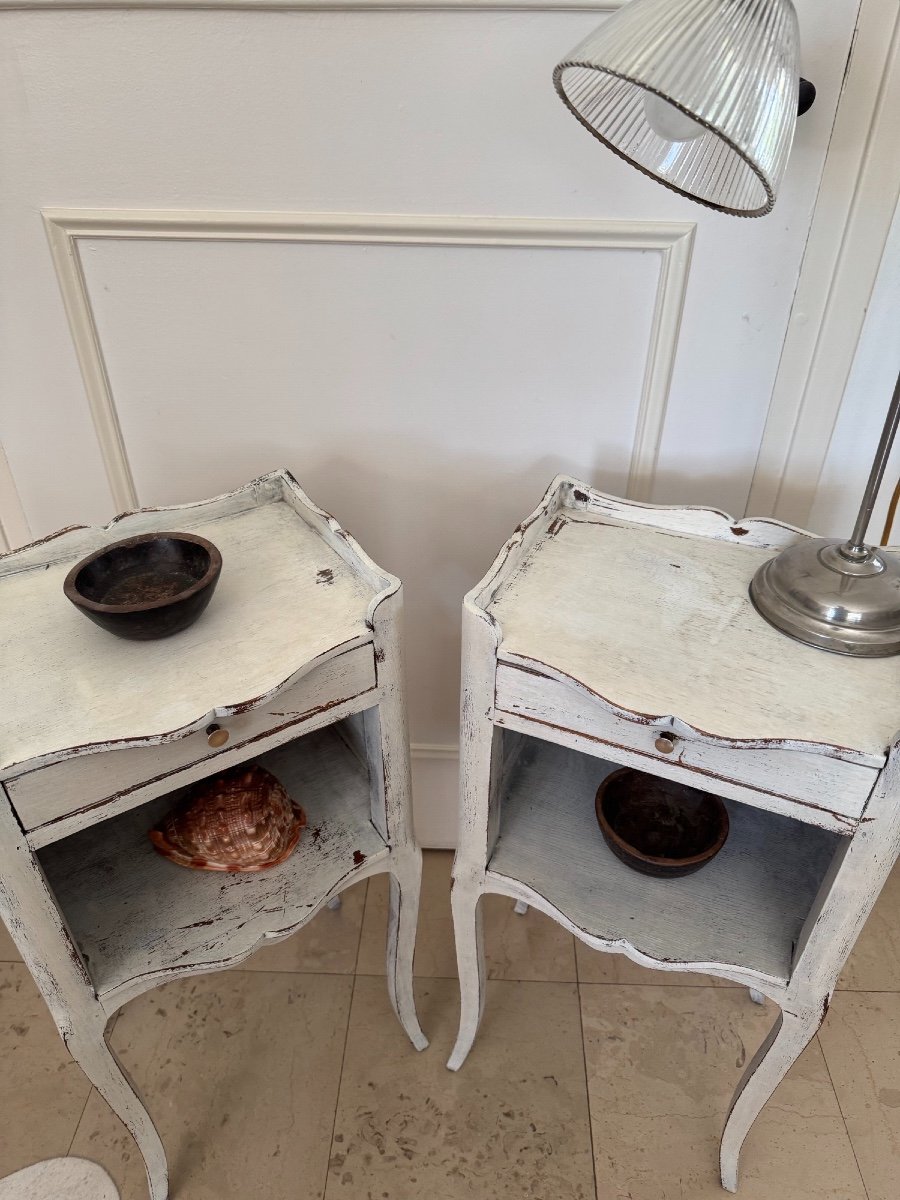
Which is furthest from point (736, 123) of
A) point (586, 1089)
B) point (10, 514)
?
point (586, 1089)

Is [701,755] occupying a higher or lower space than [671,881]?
higher

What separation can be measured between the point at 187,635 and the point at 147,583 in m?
0.10

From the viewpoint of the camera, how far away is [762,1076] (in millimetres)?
983

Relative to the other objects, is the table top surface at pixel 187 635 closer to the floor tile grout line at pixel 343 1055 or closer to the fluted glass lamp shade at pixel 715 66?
the fluted glass lamp shade at pixel 715 66

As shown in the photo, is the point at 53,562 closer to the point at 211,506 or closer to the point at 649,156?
the point at 211,506

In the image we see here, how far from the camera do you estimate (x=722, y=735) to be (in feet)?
2.44

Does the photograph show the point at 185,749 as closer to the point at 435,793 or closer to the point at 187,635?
the point at 187,635

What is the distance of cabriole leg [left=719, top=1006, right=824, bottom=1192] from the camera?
92cm

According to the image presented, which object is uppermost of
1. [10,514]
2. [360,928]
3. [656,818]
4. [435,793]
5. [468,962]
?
[10,514]

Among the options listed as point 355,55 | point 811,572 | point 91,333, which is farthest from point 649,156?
point 91,333

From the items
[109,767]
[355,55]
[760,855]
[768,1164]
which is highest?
[355,55]

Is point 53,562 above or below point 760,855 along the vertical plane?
above

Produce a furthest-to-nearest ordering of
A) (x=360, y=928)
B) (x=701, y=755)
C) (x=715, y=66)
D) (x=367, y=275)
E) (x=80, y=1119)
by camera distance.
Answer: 1. (x=360, y=928)
2. (x=80, y=1119)
3. (x=367, y=275)
4. (x=701, y=755)
5. (x=715, y=66)

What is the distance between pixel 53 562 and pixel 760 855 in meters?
0.93
